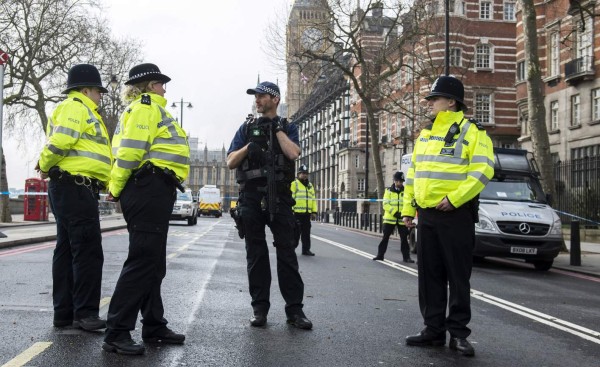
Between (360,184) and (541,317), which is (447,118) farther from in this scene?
(360,184)

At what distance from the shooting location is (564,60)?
112 ft

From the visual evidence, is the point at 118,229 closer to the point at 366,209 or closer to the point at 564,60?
the point at 366,209

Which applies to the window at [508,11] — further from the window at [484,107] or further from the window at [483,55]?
the window at [484,107]

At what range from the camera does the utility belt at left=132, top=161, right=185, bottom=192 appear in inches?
191

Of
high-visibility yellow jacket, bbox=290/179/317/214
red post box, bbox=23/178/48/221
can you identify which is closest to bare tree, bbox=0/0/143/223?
red post box, bbox=23/178/48/221

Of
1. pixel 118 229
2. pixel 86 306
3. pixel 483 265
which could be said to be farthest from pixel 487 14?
pixel 86 306

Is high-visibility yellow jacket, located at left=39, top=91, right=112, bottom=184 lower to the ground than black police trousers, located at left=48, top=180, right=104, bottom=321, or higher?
higher

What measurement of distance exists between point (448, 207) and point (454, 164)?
35cm

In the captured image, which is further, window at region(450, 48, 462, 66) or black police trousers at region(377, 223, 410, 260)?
window at region(450, 48, 462, 66)

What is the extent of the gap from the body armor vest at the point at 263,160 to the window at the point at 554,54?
3176 centimetres

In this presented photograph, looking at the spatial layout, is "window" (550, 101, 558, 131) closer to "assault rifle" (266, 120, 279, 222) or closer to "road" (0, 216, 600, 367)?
"road" (0, 216, 600, 367)

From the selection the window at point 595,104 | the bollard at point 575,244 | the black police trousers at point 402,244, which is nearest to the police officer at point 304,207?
the black police trousers at point 402,244

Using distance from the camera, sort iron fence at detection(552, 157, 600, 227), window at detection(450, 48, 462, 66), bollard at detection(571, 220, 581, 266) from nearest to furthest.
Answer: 1. bollard at detection(571, 220, 581, 266)
2. iron fence at detection(552, 157, 600, 227)
3. window at detection(450, 48, 462, 66)

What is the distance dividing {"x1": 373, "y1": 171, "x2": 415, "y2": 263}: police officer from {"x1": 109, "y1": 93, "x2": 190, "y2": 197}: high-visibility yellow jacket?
368 inches
